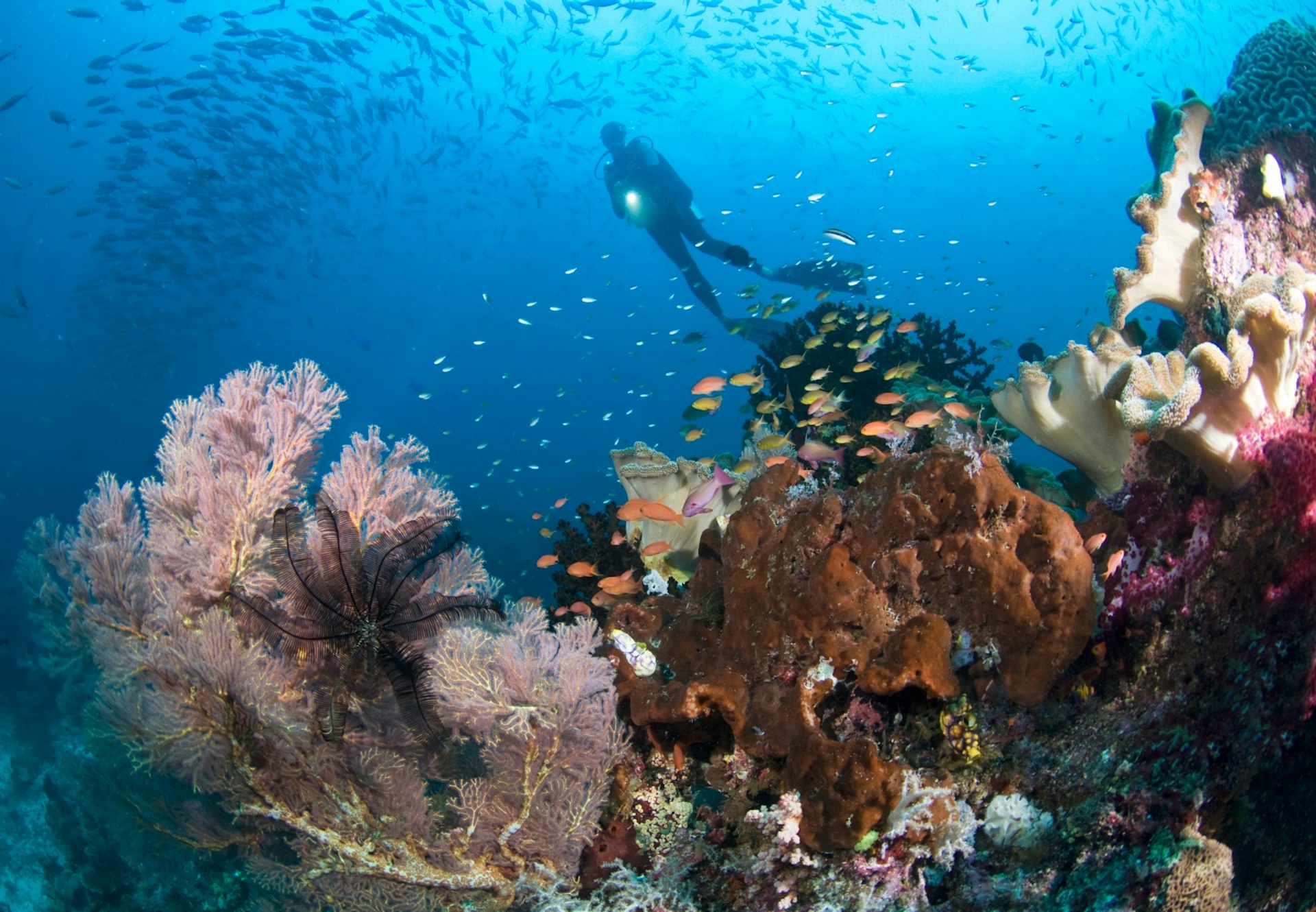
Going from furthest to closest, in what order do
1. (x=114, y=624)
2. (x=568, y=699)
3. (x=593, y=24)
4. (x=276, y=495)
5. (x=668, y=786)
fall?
(x=593, y=24) < (x=276, y=495) < (x=114, y=624) < (x=668, y=786) < (x=568, y=699)

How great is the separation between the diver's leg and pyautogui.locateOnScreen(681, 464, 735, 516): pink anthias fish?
14.9m

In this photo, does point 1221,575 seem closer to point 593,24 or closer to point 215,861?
point 215,861

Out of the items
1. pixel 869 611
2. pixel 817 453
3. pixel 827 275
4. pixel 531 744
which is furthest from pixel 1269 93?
pixel 827 275

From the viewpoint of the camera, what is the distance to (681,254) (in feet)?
65.7

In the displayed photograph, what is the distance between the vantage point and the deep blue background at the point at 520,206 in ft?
165

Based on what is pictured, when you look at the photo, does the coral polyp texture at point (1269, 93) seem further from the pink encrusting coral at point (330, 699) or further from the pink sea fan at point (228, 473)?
the pink sea fan at point (228, 473)

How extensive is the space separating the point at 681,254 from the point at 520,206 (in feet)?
Result: 208

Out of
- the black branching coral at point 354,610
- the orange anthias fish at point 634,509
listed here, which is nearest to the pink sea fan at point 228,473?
the black branching coral at point 354,610

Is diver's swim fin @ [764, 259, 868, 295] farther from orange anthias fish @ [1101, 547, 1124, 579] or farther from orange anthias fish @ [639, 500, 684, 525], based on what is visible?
orange anthias fish @ [1101, 547, 1124, 579]

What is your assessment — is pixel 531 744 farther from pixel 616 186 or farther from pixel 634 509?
pixel 616 186

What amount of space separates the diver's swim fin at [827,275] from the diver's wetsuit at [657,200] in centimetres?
292

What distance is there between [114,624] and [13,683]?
24.1 m

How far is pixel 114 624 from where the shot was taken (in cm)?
376

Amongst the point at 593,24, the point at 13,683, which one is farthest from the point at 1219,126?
the point at 593,24
